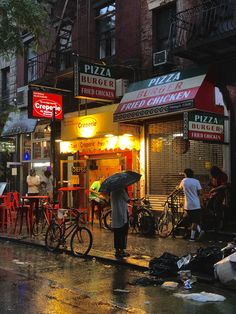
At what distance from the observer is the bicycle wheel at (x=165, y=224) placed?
44.8 feet

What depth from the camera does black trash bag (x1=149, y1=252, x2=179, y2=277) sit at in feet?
28.8

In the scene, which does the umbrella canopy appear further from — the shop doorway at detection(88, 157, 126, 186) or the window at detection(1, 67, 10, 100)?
the window at detection(1, 67, 10, 100)

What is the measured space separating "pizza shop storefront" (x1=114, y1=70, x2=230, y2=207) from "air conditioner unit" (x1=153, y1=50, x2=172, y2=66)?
2.24 feet

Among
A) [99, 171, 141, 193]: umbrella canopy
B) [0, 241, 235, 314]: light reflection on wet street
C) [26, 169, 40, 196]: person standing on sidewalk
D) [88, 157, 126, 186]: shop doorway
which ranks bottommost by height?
[0, 241, 235, 314]: light reflection on wet street

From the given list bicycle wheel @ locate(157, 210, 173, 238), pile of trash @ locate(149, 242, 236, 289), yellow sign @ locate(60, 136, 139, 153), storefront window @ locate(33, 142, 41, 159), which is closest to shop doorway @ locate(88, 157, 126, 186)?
yellow sign @ locate(60, 136, 139, 153)

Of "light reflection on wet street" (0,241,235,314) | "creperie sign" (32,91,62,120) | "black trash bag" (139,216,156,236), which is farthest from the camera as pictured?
"creperie sign" (32,91,62,120)

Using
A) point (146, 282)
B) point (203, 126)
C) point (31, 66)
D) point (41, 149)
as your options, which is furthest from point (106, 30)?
point (146, 282)

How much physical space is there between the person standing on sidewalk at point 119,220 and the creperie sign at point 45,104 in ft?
26.1

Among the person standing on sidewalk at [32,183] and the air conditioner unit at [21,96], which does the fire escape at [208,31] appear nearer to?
the person standing on sidewalk at [32,183]

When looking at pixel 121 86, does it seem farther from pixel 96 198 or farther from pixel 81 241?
pixel 81 241

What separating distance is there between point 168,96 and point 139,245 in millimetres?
4411

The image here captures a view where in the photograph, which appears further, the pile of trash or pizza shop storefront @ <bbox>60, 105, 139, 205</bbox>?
pizza shop storefront @ <bbox>60, 105, 139, 205</bbox>

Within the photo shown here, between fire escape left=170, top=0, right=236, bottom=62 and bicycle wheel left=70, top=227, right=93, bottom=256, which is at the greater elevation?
fire escape left=170, top=0, right=236, bottom=62

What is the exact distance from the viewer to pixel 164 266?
888cm
